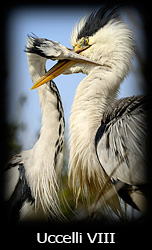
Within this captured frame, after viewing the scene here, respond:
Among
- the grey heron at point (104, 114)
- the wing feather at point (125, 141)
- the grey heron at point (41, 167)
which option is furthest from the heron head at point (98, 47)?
the wing feather at point (125, 141)

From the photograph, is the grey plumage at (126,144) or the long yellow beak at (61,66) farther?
the long yellow beak at (61,66)

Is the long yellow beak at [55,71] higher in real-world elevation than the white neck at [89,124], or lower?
higher

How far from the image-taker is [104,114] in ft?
5.43

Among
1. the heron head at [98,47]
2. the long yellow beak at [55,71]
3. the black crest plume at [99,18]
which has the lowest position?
the long yellow beak at [55,71]

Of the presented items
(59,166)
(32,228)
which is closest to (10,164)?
(59,166)

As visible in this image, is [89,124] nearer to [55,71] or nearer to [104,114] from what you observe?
[104,114]

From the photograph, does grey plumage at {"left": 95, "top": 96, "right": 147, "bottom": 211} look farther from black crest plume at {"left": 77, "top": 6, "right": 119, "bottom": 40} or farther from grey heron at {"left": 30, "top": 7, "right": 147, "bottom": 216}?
black crest plume at {"left": 77, "top": 6, "right": 119, "bottom": 40}

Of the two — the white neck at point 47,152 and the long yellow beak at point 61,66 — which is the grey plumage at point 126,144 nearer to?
the white neck at point 47,152

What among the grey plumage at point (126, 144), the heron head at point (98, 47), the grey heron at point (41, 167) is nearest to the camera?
the grey plumage at point (126, 144)

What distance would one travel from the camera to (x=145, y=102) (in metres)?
1.55

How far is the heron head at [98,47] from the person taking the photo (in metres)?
1.73

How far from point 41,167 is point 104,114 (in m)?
0.46

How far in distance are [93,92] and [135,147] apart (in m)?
0.44

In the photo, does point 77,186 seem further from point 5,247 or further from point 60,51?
point 60,51
